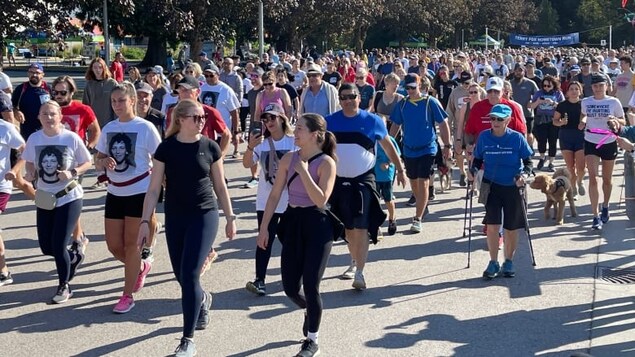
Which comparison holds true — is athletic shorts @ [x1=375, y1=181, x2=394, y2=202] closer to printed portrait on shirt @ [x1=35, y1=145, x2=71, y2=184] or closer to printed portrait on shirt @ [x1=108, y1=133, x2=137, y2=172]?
printed portrait on shirt @ [x1=108, y1=133, x2=137, y2=172]

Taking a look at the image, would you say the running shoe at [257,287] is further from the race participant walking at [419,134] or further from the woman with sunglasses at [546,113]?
the woman with sunglasses at [546,113]

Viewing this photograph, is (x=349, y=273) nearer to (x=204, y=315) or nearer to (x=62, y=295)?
(x=204, y=315)

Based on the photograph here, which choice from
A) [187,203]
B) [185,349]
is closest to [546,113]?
[187,203]

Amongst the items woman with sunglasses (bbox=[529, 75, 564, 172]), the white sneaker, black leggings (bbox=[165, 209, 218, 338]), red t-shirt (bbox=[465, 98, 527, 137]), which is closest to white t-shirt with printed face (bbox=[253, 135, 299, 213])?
the white sneaker

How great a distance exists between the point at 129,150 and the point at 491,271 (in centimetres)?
330

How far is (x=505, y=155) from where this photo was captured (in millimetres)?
7934

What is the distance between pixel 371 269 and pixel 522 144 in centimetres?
181

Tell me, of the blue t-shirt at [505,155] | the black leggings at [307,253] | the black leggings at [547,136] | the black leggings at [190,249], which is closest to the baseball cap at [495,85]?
the blue t-shirt at [505,155]

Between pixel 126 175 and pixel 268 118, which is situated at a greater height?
pixel 268 118

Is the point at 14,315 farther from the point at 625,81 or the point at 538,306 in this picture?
the point at 625,81

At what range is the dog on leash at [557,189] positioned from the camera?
10477 mm

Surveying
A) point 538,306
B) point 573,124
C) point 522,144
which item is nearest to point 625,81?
point 573,124

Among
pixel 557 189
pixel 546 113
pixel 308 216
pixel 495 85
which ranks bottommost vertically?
pixel 557 189

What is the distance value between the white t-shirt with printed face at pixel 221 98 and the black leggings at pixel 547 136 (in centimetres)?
535
